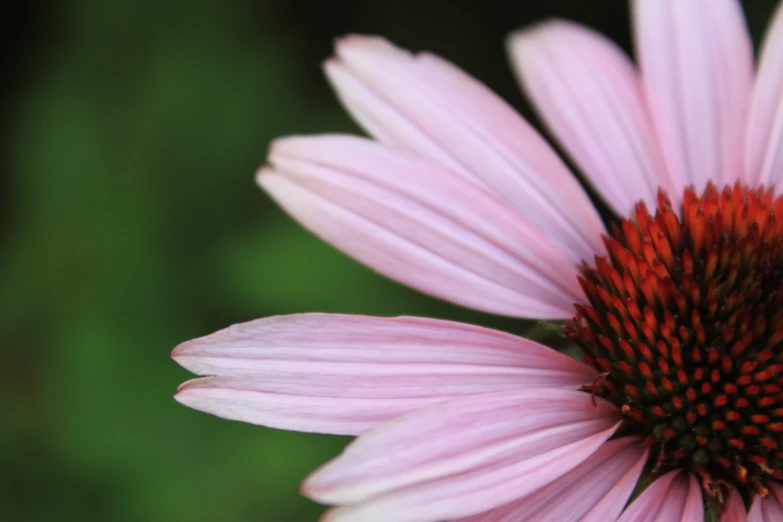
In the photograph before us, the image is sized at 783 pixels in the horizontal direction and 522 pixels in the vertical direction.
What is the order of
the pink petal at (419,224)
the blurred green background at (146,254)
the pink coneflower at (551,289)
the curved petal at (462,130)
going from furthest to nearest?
1. the blurred green background at (146,254)
2. the curved petal at (462,130)
3. the pink petal at (419,224)
4. the pink coneflower at (551,289)

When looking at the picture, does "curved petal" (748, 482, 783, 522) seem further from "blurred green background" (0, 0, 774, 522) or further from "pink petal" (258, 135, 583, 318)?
"blurred green background" (0, 0, 774, 522)

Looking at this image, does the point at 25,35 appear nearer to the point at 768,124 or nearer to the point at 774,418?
the point at 768,124

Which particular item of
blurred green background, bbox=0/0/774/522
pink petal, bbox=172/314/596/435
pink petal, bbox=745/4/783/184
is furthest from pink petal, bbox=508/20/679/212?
blurred green background, bbox=0/0/774/522

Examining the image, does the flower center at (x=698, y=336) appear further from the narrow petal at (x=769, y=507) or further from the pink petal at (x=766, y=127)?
the pink petal at (x=766, y=127)

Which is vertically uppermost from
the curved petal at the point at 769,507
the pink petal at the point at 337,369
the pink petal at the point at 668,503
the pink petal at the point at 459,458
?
the pink petal at the point at 337,369

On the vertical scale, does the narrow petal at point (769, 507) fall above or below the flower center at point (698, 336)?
below

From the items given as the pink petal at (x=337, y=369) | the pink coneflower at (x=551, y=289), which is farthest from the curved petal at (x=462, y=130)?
the pink petal at (x=337, y=369)

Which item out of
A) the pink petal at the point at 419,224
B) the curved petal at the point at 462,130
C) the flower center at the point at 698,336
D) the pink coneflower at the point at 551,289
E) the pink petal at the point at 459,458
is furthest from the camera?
the curved petal at the point at 462,130
